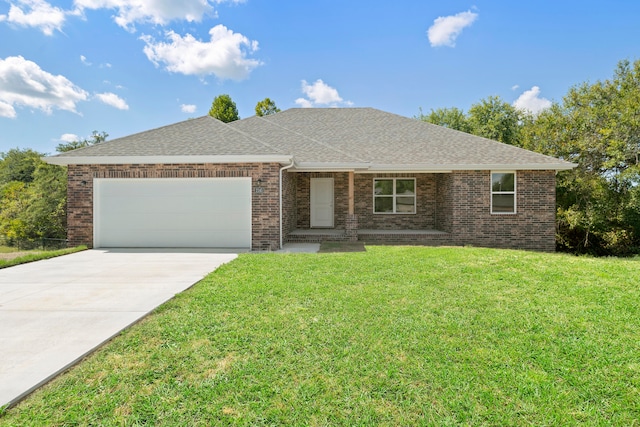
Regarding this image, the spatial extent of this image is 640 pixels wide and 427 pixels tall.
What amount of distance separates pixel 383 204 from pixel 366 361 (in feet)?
37.8

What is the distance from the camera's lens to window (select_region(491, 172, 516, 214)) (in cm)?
1225

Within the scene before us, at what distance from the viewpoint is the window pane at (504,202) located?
40.2 ft

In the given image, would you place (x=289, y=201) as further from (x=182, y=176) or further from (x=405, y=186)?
(x=405, y=186)

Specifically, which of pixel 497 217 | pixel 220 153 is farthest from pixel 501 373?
pixel 497 217

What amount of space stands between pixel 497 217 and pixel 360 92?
14.3 m

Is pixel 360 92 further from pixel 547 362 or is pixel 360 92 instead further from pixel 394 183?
pixel 547 362

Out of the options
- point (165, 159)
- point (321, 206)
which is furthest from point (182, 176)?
point (321, 206)

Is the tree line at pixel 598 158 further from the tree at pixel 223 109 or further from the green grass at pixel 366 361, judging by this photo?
the tree at pixel 223 109

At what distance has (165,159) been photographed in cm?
1011

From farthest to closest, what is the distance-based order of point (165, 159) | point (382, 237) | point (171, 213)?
point (382, 237) < point (171, 213) < point (165, 159)

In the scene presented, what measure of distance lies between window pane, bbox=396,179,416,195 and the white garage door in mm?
6940

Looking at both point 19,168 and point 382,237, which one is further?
point 19,168

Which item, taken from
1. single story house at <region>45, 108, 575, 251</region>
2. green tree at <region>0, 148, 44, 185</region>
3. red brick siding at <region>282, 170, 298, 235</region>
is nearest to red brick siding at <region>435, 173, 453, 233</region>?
single story house at <region>45, 108, 575, 251</region>

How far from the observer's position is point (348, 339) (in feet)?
12.0
